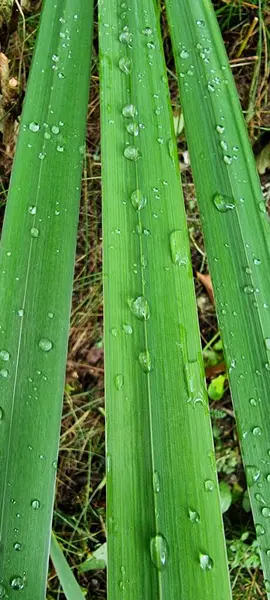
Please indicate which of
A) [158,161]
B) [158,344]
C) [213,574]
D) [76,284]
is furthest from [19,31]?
[213,574]

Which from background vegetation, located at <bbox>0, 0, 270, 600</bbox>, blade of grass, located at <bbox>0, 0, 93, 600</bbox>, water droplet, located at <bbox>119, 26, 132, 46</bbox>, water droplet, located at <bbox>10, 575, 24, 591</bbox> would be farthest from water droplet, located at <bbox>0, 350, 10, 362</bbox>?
background vegetation, located at <bbox>0, 0, 270, 600</bbox>

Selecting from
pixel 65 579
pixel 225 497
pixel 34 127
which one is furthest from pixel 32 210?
pixel 225 497

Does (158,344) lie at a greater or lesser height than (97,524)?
greater

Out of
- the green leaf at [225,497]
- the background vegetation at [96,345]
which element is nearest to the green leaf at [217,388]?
the background vegetation at [96,345]

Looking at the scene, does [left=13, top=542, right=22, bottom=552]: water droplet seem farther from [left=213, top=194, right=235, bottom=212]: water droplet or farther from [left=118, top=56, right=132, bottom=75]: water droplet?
[left=118, top=56, right=132, bottom=75]: water droplet

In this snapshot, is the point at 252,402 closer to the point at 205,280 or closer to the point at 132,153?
the point at 132,153

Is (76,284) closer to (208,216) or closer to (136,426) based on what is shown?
(208,216)
